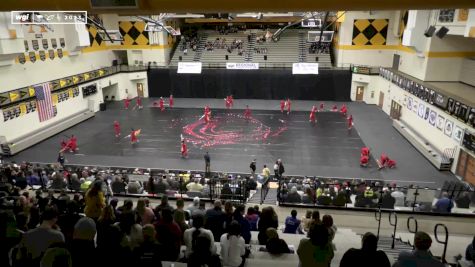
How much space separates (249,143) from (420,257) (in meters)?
17.0

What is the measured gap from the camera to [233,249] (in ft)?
16.2

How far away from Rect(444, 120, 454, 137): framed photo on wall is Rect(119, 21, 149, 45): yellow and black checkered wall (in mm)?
26344

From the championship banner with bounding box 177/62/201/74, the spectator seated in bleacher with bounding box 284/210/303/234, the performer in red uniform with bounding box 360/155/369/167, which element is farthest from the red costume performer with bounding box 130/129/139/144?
the spectator seated in bleacher with bounding box 284/210/303/234

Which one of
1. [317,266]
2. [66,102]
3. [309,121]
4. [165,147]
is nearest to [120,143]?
[165,147]

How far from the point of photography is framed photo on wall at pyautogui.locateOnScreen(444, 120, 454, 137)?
1748cm

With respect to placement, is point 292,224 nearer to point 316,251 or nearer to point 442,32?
point 316,251

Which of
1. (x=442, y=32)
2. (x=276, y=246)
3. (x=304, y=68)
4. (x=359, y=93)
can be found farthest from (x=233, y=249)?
(x=359, y=93)

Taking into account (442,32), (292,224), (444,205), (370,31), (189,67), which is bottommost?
(444,205)

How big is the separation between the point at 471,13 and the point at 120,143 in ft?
62.5

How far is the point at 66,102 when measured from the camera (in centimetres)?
2566

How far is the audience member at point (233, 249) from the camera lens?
194 inches

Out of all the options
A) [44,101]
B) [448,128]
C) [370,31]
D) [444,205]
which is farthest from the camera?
[370,31]

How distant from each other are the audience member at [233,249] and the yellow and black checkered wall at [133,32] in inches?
1265

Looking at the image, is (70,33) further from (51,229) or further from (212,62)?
(51,229)
